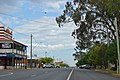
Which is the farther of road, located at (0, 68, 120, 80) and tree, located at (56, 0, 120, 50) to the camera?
tree, located at (56, 0, 120, 50)

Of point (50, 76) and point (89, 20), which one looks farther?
point (89, 20)

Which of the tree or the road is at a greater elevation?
the tree

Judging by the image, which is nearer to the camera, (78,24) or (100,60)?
(78,24)

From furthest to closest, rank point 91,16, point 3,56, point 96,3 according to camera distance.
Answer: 1. point 3,56
2. point 91,16
3. point 96,3

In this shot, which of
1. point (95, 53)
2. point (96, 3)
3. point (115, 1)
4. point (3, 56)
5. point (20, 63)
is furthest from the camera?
point (20, 63)

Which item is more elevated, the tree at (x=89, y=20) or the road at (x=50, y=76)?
the tree at (x=89, y=20)

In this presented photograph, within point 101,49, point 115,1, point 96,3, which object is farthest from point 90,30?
point 115,1

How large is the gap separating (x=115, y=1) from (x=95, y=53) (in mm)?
46631

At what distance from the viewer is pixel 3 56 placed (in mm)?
86500

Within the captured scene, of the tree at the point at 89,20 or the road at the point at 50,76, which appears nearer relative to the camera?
the road at the point at 50,76

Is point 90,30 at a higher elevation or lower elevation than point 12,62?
A: higher

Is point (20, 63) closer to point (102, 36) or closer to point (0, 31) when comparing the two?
point (0, 31)

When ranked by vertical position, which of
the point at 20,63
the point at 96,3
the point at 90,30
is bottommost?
the point at 20,63

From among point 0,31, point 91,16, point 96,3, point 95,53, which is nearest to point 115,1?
point 96,3
